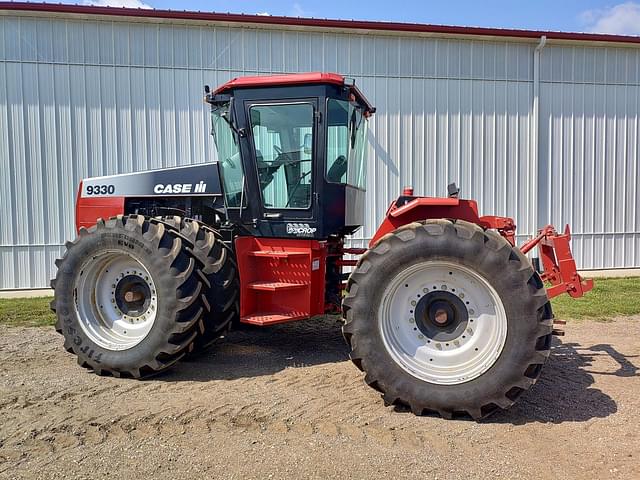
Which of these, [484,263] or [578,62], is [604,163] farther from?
[484,263]

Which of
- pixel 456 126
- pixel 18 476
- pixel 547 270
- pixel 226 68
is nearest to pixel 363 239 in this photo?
pixel 456 126

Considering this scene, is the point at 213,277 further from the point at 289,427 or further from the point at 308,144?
the point at 289,427

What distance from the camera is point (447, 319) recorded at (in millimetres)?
4039

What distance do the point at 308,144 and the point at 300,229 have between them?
0.82 m

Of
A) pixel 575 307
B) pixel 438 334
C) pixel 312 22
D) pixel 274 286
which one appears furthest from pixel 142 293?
pixel 312 22

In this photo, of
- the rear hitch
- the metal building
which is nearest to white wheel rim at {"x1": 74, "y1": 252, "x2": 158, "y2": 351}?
the rear hitch

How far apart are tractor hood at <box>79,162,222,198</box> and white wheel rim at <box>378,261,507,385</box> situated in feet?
7.68

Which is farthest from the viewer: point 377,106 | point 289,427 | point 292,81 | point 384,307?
point 377,106

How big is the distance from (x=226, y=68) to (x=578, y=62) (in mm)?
7830

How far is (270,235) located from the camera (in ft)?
16.5

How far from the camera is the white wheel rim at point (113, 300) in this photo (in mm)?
4934

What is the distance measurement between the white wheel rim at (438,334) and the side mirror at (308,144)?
1606mm

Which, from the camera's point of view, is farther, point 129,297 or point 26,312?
point 26,312

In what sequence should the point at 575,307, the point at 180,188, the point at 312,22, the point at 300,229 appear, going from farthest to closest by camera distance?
the point at 312,22 → the point at 575,307 → the point at 180,188 → the point at 300,229
